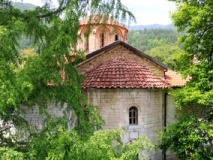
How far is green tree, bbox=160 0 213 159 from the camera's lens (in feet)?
20.8

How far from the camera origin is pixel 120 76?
7.66 m

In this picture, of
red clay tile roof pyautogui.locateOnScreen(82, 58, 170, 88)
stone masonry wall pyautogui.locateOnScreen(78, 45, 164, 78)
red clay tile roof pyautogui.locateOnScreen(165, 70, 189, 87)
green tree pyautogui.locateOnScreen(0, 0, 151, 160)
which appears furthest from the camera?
red clay tile roof pyautogui.locateOnScreen(165, 70, 189, 87)

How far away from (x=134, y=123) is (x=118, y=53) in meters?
2.90

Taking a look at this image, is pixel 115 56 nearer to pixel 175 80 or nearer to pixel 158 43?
pixel 175 80

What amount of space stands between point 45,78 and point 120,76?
443 centimetres

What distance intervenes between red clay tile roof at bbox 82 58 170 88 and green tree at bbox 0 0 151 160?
10.7 ft

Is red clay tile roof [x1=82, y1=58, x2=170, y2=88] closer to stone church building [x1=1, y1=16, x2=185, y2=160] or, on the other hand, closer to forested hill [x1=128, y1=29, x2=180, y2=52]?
stone church building [x1=1, y1=16, x2=185, y2=160]

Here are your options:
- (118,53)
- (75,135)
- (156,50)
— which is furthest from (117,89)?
(156,50)

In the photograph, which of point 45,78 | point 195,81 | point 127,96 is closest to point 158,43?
point 127,96

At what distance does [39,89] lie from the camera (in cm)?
362

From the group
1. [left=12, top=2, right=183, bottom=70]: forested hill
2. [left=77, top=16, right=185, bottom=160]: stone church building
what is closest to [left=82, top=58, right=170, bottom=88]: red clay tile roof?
[left=77, top=16, right=185, bottom=160]: stone church building

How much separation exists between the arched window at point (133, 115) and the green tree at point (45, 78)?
12.4 ft

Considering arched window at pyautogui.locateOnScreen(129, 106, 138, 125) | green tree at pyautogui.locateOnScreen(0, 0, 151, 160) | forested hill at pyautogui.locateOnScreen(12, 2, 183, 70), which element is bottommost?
arched window at pyautogui.locateOnScreen(129, 106, 138, 125)

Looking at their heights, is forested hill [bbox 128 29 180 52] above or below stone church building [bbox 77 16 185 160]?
above
